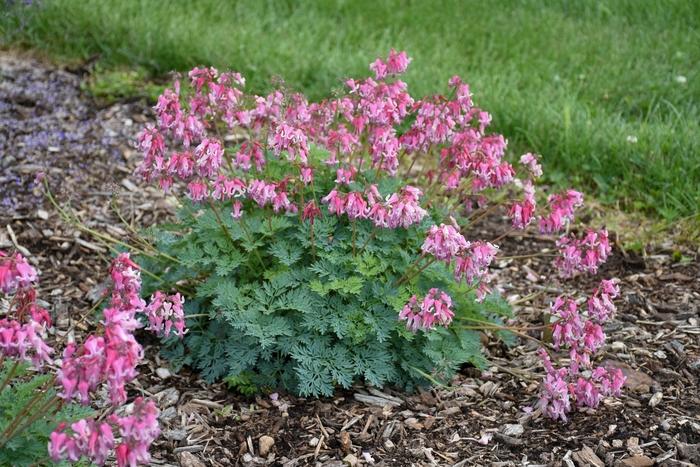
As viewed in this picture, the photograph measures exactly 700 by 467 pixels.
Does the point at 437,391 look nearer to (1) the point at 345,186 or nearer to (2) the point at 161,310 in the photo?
(1) the point at 345,186

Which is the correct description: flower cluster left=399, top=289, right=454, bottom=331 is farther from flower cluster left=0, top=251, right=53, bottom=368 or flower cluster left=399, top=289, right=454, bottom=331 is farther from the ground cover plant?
flower cluster left=0, top=251, right=53, bottom=368

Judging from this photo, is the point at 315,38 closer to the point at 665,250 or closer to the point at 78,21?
→ the point at 78,21

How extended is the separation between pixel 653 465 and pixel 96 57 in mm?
5514

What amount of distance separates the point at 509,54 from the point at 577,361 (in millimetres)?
4772

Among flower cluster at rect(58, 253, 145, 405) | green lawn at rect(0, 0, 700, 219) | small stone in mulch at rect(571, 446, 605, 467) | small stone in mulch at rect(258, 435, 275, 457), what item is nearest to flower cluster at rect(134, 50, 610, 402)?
small stone in mulch at rect(571, 446, 605, 467)

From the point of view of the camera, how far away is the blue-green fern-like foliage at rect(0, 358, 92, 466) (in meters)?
2.76

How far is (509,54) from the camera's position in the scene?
7.93 m

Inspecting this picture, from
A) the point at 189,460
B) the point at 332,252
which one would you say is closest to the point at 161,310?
the point at 189,460

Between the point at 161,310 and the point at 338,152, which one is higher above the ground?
the point at 338,152

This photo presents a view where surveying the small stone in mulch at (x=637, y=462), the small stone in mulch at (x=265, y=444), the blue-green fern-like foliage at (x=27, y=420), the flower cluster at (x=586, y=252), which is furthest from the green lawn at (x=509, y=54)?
the blue-green fern-like foliage at (x=27, y=420)

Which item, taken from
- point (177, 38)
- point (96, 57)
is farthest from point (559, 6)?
point (96, 57)

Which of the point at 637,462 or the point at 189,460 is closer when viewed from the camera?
the point at 637,462

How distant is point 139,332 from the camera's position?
172 inches

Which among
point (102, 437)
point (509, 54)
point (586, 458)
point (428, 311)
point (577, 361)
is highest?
point (102, 437)
